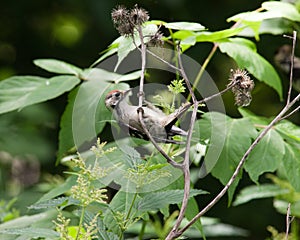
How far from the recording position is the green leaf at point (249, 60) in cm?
118

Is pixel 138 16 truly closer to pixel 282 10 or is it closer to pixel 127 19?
pixel 127 19

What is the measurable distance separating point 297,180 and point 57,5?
214 centimetres

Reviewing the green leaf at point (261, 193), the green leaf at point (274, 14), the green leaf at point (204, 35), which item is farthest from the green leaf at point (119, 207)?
the green leaf at point (261, 193)

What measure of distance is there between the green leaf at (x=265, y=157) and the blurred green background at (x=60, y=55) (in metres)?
1.16

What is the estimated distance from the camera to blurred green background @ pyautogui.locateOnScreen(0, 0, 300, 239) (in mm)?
2467

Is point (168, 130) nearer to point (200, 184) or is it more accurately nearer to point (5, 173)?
point (200, 184)

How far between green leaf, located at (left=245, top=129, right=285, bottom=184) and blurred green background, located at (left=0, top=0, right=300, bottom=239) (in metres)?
1.16

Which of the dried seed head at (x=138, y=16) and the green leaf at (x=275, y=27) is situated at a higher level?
the dried seed head at (x=138, y=16)

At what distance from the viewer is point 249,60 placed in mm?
1192

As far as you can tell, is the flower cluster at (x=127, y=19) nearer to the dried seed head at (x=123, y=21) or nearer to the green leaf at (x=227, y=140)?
the dried seed head at (x=123, y=21)

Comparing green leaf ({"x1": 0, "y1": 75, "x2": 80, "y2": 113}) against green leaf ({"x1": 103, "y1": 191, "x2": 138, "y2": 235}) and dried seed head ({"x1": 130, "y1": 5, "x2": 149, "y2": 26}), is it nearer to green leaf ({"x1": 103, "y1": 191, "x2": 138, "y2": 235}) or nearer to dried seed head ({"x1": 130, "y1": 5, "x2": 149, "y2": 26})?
green leaf ({"x1": 103, "y1": 191, "x2": 138, "y2": 235})

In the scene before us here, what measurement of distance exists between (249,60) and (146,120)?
510 millimetres

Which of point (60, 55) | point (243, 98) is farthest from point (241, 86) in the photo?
point (60, 55)

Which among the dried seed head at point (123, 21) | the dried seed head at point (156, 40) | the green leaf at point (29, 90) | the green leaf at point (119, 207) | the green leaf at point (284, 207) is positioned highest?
the dried seed head at point (123, 21)
